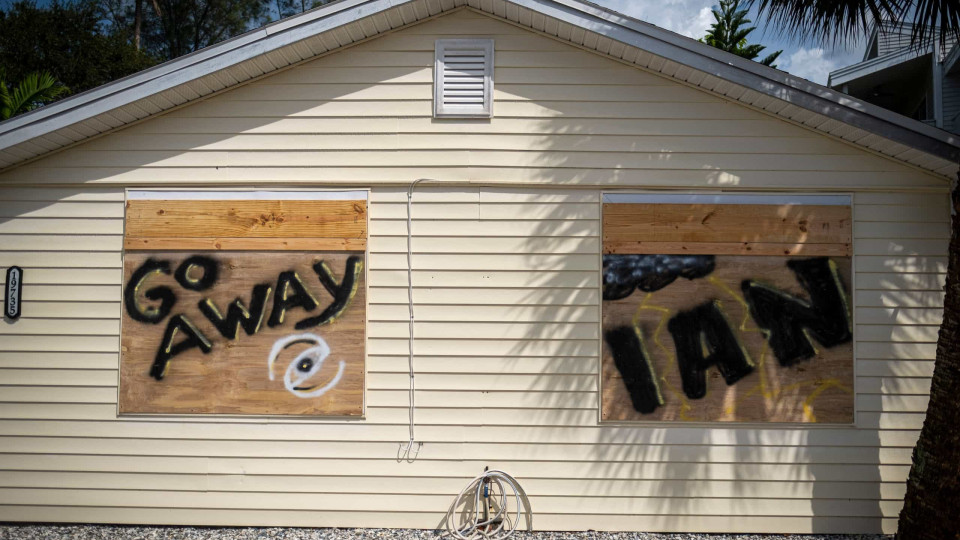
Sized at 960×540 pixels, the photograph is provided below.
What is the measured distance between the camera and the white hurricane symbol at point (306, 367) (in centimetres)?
528

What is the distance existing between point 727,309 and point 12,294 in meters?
5.81

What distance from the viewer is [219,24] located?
1900 cm

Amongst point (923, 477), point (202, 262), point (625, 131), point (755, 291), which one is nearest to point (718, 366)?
point (755, 291)

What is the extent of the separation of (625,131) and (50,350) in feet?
16.4

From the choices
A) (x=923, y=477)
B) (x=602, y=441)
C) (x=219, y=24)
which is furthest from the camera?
(x=219, y=24)

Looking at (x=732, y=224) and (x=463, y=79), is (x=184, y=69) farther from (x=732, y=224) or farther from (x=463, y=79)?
(x=732, y=224)

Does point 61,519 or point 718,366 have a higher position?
point 718,366

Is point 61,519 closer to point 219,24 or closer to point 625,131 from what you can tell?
point 625,131

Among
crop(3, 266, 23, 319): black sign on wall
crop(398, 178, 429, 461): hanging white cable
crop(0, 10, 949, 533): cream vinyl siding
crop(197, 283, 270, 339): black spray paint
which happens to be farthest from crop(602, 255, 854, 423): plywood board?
crop(3, 266, 23, 319): black sign on wall

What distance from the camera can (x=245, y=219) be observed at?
5398 millimetres

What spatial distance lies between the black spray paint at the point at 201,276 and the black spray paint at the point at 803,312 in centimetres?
430

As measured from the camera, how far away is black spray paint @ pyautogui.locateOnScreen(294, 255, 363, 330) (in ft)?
17.4

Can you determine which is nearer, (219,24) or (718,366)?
(718,366)

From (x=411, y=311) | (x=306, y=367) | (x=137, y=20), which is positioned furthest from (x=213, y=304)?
(x=137, y=20)
